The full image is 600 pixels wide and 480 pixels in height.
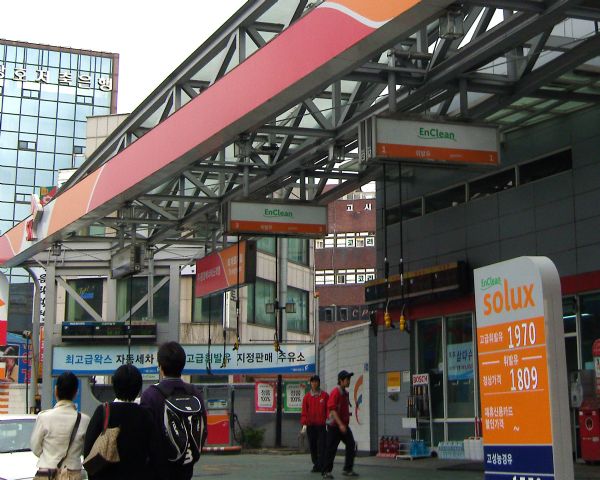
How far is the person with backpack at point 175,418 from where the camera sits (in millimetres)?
6715

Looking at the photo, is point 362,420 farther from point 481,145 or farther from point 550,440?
point 550,440

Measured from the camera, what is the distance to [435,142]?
1380 centimetres

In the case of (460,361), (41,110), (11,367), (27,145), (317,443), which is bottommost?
(317,443)

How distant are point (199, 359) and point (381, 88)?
1733cm

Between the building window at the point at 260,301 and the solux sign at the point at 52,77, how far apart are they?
52.3 metres

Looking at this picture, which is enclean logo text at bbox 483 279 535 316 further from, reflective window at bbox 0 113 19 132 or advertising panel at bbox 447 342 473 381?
reflective window at bbox 0 113 19 132

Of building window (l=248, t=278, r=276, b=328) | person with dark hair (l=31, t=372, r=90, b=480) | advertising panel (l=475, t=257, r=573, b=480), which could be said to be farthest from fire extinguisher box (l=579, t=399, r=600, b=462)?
building window (l=248, t=278, r=276, b=328)

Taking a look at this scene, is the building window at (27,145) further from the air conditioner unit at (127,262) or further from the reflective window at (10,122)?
the air conditioner unit at (127,262)

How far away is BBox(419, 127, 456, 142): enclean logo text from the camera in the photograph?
13.7 metres

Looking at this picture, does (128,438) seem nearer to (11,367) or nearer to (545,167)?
(545,167)

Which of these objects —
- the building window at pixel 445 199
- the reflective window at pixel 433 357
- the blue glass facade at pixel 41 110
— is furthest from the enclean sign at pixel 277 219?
the blue glass facade at pixel 41 110

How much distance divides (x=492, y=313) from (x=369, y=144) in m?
5.79

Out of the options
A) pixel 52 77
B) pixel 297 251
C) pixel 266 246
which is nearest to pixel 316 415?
pixel 266 246

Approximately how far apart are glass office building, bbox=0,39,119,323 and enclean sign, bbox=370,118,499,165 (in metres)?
73.7
